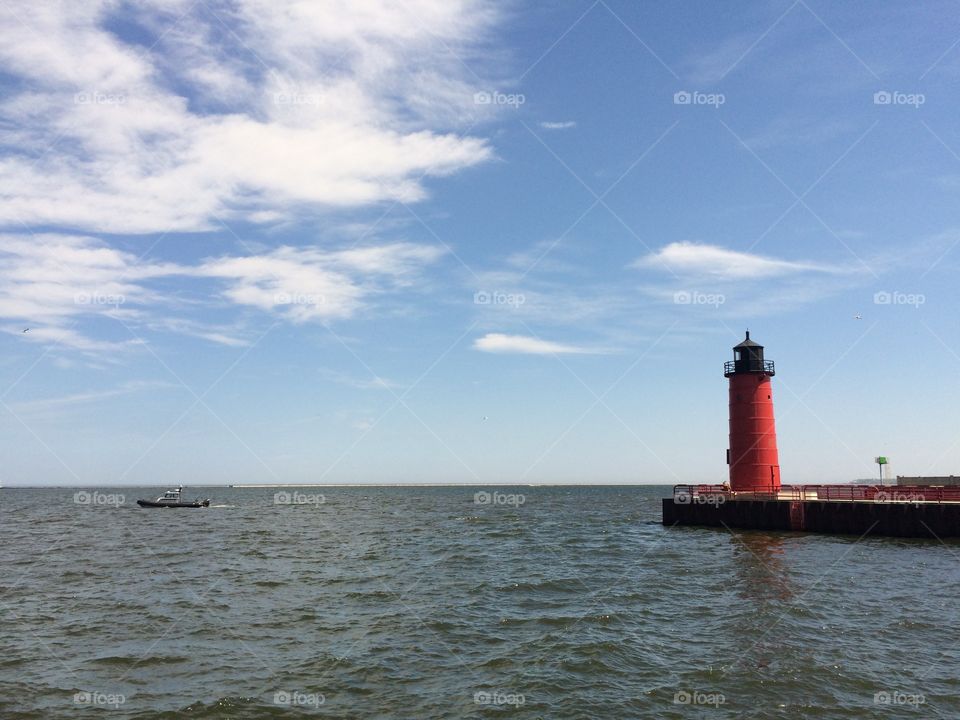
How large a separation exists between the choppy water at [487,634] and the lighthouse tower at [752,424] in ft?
35.4

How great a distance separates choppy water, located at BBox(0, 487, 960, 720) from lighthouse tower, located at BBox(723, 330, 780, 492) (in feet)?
35.4

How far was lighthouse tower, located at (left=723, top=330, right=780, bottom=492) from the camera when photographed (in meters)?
45.3

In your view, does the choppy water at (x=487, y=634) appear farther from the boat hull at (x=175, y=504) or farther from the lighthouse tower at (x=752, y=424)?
the boat hull at (x=175, y=504)

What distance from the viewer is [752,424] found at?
1778 inches

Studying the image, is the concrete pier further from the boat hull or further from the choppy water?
the boat hull

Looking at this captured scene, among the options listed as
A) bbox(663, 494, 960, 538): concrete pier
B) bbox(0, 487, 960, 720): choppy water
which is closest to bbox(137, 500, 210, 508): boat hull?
bbox(0, 487, 960, 720): choppy water

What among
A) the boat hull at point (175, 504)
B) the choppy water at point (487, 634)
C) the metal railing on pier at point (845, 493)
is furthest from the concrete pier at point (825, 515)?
the boat hull at point (175, 504)

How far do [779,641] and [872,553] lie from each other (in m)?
20.3

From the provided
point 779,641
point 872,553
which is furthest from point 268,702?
point 872,553

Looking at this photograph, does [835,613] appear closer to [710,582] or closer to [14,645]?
[710,582]

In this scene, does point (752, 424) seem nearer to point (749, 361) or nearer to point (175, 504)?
point (749, 361)

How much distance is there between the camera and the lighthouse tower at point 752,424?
45.3 meters

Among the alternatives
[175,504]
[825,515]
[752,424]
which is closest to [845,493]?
[825,515]

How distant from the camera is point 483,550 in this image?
1470 inches
